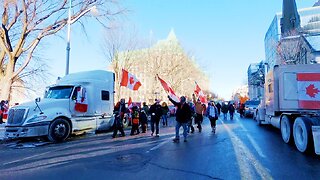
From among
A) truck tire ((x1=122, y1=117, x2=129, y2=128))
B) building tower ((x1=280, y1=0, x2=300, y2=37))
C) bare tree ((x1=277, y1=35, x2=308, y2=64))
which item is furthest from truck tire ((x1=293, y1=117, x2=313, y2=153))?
building tower ((x1=280, y1=0, x2=300, y2=37))

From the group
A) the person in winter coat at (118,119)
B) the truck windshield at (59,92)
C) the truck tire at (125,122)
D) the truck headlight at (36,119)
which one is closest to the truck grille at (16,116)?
the truck headlight at (36,119)

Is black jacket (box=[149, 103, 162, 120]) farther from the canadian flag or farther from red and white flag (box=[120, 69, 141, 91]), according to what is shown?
the canadian flag

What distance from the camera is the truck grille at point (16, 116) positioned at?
11758mm

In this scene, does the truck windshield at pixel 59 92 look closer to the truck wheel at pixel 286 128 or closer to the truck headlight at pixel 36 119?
the truck headlight at pixel 36 119

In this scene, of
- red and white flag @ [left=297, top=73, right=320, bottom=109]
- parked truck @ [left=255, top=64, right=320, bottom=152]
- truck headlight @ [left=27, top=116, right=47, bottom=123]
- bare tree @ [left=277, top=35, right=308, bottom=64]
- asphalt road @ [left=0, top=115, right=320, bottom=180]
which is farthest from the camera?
bare tree @ [left=277, top=35, right=308, bottom=64]

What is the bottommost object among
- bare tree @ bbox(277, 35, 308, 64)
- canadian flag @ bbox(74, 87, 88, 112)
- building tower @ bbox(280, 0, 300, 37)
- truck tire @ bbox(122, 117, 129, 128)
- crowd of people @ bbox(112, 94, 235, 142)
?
truck tire @ bbox(122, 117, 129, 128)

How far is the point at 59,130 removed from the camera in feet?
41.1

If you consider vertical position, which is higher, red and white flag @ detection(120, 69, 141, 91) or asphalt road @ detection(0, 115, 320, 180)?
red and white flag @ detection(120, 69, 141, 91)

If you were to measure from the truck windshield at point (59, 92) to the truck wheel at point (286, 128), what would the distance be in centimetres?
935

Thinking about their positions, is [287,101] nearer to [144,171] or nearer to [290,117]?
[290,117]

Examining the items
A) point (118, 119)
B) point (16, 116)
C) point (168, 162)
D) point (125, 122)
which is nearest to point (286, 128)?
point (168, 162)

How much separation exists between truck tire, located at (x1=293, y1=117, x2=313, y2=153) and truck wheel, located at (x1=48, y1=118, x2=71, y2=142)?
368 inches

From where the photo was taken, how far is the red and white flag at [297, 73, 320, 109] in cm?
989

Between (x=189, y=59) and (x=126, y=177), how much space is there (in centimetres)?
4225
